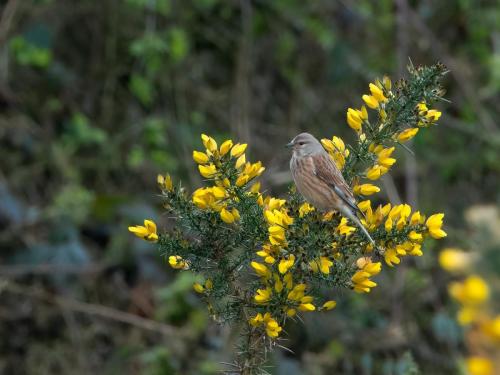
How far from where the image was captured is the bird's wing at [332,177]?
309 cm

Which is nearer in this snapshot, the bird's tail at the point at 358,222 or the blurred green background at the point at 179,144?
the bird's tail at the point at 358,222

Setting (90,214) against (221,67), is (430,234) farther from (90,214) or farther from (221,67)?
(221,67)

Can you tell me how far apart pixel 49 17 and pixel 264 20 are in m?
2.04

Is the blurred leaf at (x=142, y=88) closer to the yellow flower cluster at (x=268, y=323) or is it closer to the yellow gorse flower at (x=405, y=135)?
the yellow gorse flower at (x=405, y=135)

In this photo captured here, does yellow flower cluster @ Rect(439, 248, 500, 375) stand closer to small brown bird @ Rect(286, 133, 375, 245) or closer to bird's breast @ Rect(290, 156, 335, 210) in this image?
small brown bird @ Rect(286, 133, 375, 245)

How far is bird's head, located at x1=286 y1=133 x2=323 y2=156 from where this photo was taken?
4145 mm

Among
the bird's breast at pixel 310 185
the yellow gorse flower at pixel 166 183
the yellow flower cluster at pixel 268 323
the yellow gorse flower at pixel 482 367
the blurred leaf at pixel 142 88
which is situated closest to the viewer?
the yellow gorse flower at pixel 482 367

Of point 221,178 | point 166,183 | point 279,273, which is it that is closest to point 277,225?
point 279,273

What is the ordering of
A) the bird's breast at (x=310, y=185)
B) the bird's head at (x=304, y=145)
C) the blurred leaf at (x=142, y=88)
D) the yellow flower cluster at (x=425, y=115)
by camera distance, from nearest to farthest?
the yellow flower cluster at (x=425, y=115), the bird's breast at (x=310, y=185), the bird's head at (x=304, y=145), the blurred leaf at (x=142, y=88)

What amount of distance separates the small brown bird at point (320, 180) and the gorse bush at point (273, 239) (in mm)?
109

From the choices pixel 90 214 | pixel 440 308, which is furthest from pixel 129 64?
pixel 440 308

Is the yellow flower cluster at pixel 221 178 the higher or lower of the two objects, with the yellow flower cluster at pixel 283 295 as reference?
→ higher

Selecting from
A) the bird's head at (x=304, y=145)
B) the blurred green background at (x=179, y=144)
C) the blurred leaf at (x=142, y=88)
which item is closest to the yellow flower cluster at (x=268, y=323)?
the bird's head at (x=304, y=145)

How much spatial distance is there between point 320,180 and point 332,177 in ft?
0.63
